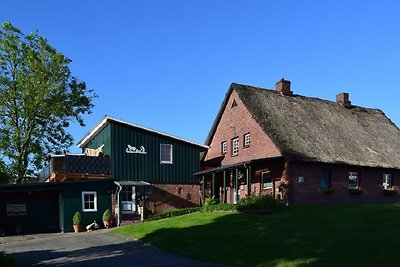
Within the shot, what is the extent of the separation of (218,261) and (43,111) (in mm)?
28705

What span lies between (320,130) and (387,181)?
227 inches

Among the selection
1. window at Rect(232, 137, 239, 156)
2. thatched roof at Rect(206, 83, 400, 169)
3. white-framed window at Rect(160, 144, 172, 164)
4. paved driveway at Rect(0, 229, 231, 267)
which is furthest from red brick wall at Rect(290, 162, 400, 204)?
paved driveway at Rect(0, 229, 231, 267)

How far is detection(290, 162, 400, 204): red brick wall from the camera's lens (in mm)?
28984

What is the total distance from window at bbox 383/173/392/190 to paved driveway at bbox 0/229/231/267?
61.5 ft

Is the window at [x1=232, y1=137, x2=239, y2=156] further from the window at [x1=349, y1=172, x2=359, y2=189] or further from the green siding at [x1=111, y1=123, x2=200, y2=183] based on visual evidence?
the window at [x1=349, y1=172, x2=359, y2=189]

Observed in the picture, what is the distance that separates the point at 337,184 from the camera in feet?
100

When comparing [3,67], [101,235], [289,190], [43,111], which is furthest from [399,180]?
[3,67]

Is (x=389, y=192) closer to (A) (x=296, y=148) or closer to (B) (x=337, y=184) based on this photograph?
(B) (x=337, y=184)

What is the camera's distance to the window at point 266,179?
1208 inches

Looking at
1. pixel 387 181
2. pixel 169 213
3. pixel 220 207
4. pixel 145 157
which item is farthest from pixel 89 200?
pixel 387 181

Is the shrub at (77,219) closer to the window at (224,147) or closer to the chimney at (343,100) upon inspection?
the window at (224,147)

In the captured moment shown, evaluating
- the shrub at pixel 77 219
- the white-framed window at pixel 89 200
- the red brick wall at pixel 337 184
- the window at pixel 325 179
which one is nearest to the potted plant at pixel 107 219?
the white-framed window at pixel 89 200

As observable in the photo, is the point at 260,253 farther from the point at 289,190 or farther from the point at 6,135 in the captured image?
the point at 6,135

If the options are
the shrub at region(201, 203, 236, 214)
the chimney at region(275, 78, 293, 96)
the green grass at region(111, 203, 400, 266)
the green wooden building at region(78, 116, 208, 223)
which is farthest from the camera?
the chimney at region(275, 78, 293, 96)
